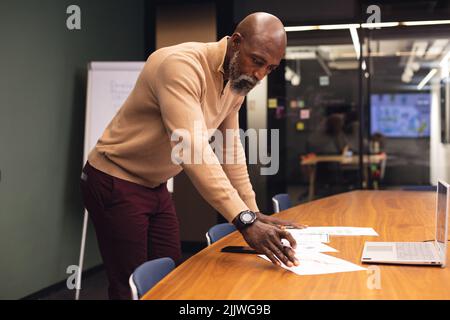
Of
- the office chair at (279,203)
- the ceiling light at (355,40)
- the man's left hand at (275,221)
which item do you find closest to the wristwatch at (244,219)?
the man's left hand at (275,221)

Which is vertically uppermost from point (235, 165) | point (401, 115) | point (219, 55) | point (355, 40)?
point (355, 40)

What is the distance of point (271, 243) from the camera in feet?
5.27

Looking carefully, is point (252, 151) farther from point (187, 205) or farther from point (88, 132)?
point (88, 132)

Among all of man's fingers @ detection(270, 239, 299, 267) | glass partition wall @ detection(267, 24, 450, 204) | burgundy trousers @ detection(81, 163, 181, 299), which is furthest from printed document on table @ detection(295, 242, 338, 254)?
glass partition wall @ detection(267, 24, 450, 204)

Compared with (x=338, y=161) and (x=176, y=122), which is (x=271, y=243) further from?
(x=338, y=161)

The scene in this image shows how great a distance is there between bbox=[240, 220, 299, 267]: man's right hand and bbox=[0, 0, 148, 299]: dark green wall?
2.50 m

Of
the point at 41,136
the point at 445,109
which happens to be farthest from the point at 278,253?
the point at 445,109

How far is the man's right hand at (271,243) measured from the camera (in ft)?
5.26

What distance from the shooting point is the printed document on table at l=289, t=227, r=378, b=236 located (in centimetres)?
228

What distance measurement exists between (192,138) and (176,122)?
0.27 feet

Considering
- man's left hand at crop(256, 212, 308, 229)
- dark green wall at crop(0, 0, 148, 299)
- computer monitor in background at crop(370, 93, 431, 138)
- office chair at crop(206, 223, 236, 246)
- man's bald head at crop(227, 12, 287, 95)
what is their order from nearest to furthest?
man's bald head at crop(227, 12, 287, 95)
man's left hand at crop(256, 212, 308, 229)
office chair at crop(206, 223, 236, 246)
dark green wall at crop(0, 0, 148, 299)
computer monitor in background at crop(370, 93, 431, 138)

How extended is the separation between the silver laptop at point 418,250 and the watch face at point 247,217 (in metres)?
0.40

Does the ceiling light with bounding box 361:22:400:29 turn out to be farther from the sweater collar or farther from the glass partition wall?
the sweater collar

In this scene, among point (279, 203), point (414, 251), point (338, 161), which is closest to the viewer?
point (414, 251)
